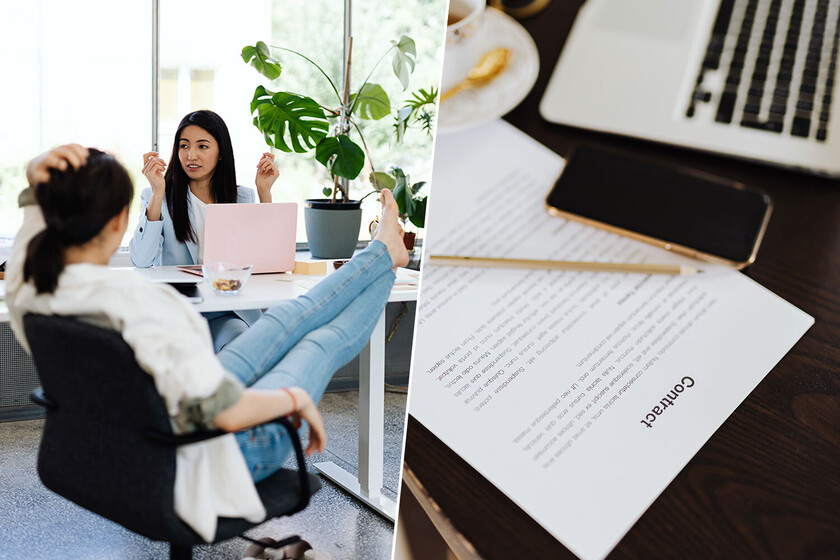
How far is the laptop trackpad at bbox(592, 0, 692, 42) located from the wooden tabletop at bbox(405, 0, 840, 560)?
0.05ft

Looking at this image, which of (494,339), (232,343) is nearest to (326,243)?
(232,343)

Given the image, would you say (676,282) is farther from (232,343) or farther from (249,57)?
(249,57)

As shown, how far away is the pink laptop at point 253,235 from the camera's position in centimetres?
78

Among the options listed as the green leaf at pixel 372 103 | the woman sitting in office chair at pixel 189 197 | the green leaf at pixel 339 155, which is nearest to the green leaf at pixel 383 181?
the green leaf at pixel 372 103

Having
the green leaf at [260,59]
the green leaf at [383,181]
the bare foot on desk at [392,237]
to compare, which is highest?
the green leaf at [260,59]

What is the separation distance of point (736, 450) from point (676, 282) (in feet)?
0.25

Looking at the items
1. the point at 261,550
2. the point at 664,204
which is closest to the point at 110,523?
the point at 261,550

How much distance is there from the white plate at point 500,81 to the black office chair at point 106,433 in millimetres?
374

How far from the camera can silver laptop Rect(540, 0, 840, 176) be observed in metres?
0.31

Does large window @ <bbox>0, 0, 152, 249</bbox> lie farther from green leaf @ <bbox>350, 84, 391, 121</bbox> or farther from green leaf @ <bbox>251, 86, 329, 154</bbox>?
green leaf @ <bbox>350, 84, 391, 121</bbox>

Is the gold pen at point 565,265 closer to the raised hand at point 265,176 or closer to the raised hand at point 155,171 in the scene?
the raised hand at point 155,171

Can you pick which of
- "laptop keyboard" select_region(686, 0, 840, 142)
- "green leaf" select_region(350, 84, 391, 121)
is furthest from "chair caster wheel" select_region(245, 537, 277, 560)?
"green leaf" select_region(350, 84, 391, 121)

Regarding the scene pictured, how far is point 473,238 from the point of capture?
0.30 m

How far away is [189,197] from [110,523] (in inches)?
23.4
